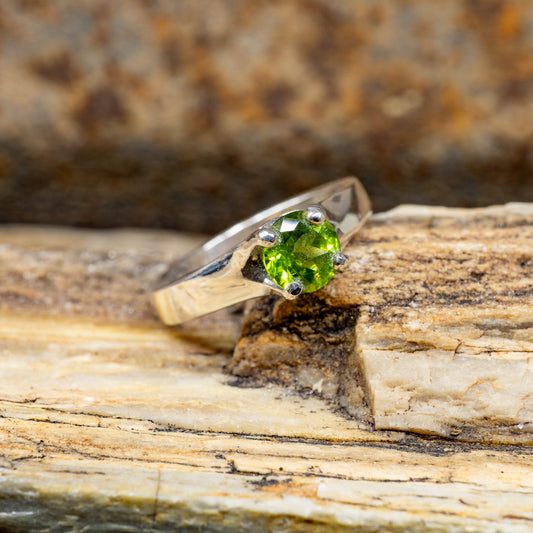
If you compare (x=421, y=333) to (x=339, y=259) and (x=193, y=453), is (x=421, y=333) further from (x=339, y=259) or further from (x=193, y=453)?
(x=193, y=453)

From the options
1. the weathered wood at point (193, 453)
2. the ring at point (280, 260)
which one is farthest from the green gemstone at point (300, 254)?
the weathered wood at point (193, 453)

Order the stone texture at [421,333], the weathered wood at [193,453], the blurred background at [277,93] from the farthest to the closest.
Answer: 1. the blurred background at [277,93]
2. the stone texture at [421,333]
3. the weathered wood at [193,453]

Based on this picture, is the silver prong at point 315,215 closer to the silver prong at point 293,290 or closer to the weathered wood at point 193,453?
the silver prong at point 293,290

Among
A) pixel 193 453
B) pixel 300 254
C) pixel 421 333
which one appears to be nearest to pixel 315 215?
pixel 300 254

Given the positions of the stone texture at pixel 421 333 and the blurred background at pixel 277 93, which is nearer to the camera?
the stone texture at pixel 421 333

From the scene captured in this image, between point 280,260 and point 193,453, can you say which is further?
point 280,260

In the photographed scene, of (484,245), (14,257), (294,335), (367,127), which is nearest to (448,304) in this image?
(484,245)

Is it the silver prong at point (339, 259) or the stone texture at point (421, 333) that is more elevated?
the silver prong at point (339, 259)
